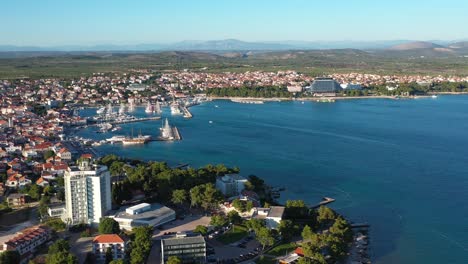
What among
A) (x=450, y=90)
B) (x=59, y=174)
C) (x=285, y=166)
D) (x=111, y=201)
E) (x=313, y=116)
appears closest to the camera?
(x=111, y=201)

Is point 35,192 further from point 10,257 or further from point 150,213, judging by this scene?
point 10,257

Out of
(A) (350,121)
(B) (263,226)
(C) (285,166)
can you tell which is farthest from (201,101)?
(B) (263,226)

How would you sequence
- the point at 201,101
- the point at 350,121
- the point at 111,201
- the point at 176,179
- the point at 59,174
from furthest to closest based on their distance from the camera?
the point at 201,101
the point at 350,121
the point at 59,174
the point at 176,179
the point at 111,201

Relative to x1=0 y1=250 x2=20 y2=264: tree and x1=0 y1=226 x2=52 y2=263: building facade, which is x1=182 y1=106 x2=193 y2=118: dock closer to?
x1=0 y1=226 x2=52 y2=263: building facade

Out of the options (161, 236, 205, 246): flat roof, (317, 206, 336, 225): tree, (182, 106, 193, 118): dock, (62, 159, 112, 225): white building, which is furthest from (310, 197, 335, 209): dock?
(182, 106, 193, 118): dock

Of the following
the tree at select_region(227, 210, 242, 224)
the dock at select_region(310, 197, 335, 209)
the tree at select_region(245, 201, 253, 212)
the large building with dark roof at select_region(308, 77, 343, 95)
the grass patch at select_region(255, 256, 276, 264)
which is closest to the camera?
the grass patch at select_region(255, 256, 276, 264)

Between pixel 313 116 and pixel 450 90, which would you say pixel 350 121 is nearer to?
pixel 313 116
